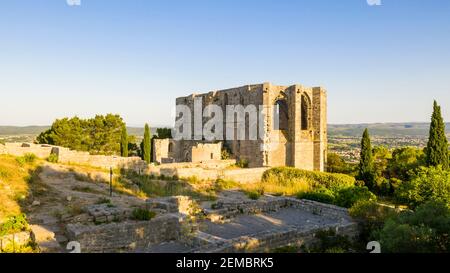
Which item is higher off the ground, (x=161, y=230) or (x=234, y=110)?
(x=234, y=110)

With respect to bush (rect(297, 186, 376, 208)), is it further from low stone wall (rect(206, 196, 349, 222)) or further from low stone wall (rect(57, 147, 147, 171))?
low stone wall (rect(57, 147, 147, 171))

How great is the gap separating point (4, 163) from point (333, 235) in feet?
42.1

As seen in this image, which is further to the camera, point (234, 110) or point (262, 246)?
point (234, 110)

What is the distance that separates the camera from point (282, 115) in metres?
33.9

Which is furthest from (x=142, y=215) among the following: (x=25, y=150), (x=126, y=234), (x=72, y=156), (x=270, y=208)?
(x=25, y=150)

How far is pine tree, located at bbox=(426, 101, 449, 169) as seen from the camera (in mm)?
24516

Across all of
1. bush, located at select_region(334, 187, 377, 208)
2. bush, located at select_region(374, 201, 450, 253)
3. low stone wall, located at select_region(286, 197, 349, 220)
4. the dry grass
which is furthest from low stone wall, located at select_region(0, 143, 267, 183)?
bush, located at select_region(374, 201, 450, 253)

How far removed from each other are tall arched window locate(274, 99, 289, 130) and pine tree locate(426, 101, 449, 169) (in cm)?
1206

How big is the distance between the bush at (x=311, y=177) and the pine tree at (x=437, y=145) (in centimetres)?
648

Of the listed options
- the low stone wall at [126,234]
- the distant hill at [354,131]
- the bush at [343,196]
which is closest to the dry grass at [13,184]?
the low stone wall at [126,234]

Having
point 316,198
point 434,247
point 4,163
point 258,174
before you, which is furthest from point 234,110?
point 434,247

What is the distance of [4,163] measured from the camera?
559 inches

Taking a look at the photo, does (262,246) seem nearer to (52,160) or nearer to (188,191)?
→ (188,191)
